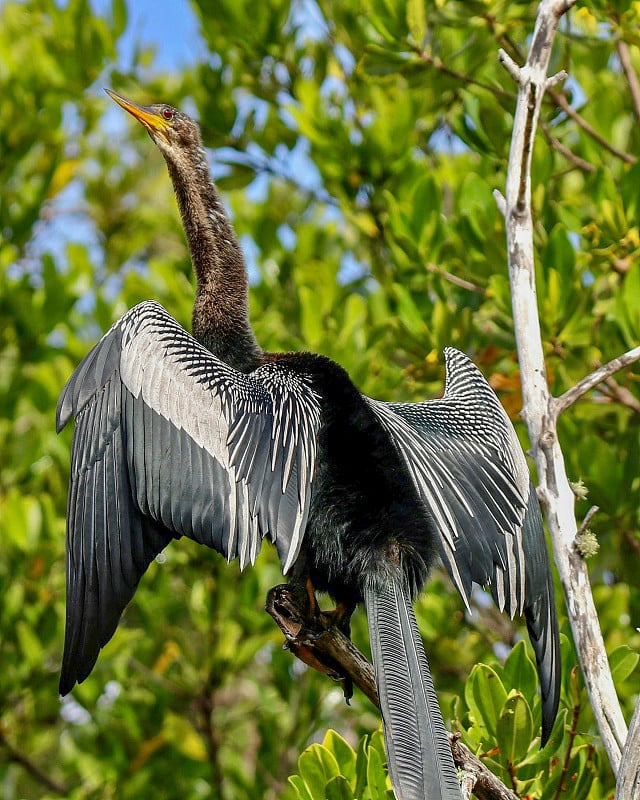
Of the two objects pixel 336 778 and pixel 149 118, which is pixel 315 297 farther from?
pixel 336 778

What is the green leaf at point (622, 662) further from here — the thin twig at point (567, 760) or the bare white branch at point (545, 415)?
the bare white branch at point (545, 415)

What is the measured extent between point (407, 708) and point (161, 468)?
768 mm

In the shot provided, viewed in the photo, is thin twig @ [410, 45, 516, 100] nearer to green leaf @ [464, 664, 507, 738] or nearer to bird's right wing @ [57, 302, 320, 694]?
bird's right wing @ [57, 302, 320, 694]

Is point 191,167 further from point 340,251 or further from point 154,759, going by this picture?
point 154,759

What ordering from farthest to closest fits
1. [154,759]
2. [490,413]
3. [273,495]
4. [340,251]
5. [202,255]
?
[340,251] < [154,759] < [202,255] < [490,413] < [273,495]

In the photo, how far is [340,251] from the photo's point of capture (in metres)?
4.91

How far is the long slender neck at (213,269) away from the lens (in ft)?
10.7

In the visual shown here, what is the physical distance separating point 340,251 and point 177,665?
1.94 metres

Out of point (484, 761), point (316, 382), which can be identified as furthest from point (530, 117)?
point (484, 761)

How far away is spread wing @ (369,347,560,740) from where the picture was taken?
8.48 ft

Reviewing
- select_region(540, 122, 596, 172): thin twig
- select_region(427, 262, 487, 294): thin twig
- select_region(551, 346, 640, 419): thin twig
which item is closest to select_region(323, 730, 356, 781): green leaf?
select_region(551, 346, 640, 419): thin twig

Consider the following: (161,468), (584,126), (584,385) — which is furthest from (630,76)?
(161,468)

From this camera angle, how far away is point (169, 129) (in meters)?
3.64

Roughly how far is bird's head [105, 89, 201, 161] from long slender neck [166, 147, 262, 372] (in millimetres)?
38
